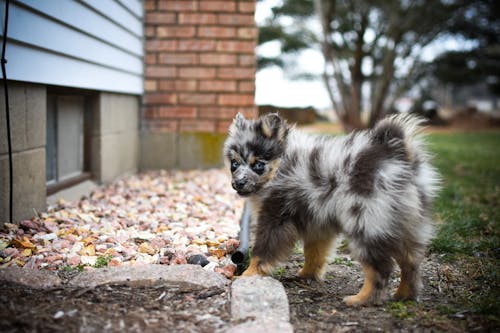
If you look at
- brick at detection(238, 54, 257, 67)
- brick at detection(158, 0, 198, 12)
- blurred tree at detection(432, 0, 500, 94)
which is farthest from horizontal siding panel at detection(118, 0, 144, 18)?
blurred tree at detection(432, 0, 500, 94)

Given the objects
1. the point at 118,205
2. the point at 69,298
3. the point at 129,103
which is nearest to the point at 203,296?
the point at 69,298

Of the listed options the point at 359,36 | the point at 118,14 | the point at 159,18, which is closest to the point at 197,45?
the point at 159,18

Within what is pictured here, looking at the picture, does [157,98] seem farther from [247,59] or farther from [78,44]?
[78,44]

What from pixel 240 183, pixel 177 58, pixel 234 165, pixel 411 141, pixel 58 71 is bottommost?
pixel 240 183

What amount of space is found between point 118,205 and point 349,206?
2.95m

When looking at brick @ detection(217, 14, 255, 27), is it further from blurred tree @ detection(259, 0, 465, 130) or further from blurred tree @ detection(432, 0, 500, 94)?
blurred tree @ detection(432, 0, 500, 94)

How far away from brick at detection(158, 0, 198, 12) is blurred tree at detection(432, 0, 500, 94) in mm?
14016

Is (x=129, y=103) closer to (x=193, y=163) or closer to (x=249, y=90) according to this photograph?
(x=193, y=163)

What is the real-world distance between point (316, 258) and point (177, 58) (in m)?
4.51

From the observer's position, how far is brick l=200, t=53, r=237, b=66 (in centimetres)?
734

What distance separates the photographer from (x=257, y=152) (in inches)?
140

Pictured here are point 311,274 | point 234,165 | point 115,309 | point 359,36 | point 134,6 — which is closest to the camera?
point 115,309

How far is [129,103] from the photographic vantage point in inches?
275

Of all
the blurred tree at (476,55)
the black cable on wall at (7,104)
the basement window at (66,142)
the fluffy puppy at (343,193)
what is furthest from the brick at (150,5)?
the blurred tree at (476,55)
